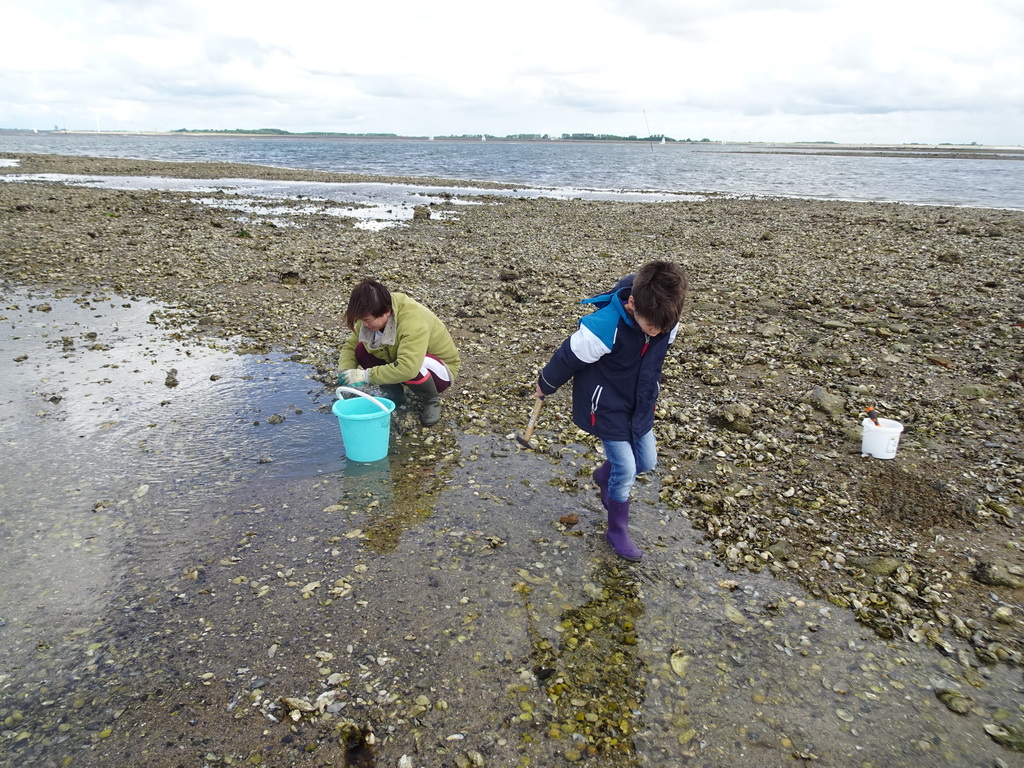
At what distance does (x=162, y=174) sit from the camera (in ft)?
137

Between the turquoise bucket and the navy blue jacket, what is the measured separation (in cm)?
190

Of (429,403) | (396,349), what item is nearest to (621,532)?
(429,403)

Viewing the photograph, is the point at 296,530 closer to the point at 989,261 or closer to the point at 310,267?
the point at 310,267

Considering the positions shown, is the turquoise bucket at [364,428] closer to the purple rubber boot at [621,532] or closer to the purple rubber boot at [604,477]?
the purple rubber boot at [604,477]

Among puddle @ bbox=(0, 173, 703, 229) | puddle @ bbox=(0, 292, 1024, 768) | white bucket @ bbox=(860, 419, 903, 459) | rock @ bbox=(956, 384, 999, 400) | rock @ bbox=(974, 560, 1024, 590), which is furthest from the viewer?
puddle @ bbox=(0, 173, 703, 229)

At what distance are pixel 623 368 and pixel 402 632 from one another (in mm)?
2381

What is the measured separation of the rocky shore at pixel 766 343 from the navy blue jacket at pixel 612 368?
138cm

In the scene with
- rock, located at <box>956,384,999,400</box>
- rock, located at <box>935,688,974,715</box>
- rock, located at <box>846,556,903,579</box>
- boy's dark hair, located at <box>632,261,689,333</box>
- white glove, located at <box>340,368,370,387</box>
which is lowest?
rock, located at <box>935,688,974,715</box>

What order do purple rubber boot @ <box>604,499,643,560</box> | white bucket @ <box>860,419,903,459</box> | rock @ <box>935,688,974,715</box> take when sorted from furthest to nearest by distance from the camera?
white bucket @ <box>860,419,903,459</box> < purple rubber boot @ <box>604,499,643,560</box> < rock @ <box>935,688,974,715</box>

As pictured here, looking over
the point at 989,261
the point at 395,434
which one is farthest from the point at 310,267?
the point at 989,261

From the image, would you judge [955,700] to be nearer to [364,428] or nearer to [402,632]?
[402,632]

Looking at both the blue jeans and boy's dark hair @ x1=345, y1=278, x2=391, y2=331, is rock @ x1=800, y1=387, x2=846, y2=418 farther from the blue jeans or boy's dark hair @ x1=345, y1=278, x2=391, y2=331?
boy's dark hair @ x1=345, y1=278, x2=391, y2=331

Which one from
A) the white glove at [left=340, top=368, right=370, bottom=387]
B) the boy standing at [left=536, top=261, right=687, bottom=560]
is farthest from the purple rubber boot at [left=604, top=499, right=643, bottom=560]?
the white glove at [left=340, top=368, right=370, bottom=387]

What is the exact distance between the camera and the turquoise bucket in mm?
5707
